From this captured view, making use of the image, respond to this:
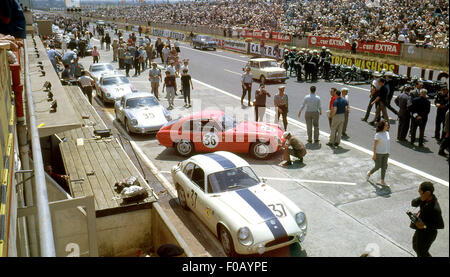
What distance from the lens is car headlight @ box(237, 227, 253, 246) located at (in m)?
6.07

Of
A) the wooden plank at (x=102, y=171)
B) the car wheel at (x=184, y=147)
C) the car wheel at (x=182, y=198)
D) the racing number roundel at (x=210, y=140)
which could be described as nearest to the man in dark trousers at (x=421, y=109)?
the racing number roundel at (x=210, y=140)

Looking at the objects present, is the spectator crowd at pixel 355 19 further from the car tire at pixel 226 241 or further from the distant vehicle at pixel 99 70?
the distant vehicle at pixel 99 70

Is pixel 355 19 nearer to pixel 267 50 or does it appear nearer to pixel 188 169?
pixel 267 50

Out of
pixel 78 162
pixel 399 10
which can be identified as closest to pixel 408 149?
pixel 78 162

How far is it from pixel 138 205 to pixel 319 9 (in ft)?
102

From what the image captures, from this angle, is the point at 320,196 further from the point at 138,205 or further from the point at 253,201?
the point at 138,205

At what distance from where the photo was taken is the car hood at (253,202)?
6.35 metres

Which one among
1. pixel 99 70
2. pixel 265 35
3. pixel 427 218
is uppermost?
pixel 265 35

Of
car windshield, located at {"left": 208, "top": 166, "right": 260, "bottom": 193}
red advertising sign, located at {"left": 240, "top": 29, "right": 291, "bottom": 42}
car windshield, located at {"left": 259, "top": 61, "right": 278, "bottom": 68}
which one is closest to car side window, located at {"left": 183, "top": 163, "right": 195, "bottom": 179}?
car windshield, located at {"left": 208, "top": 166, "right": 260, "bottom": 193}

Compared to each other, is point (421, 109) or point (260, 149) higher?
point (421, 109)

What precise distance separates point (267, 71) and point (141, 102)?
10.00 metres

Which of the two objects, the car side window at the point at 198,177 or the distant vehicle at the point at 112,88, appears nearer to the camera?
the car side window at the point at 198,177

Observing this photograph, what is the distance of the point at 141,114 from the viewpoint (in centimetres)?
1322

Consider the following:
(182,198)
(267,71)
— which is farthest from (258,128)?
(267,71)
